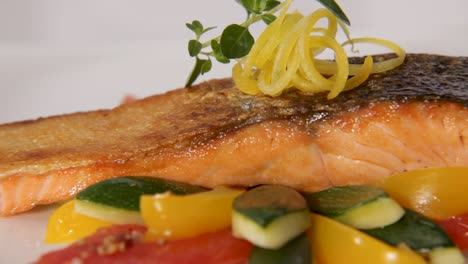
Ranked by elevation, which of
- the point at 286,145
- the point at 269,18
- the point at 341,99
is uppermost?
the point at 269,18

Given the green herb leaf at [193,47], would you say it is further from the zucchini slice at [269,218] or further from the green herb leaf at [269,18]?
the zucchini slice at [269,218]

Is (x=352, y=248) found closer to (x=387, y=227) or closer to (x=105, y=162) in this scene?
(x=387, y=227)

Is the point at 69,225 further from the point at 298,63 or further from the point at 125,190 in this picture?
the point at 298,63

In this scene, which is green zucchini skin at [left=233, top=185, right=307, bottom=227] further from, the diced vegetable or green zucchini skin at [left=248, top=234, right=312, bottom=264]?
the diced vegetable

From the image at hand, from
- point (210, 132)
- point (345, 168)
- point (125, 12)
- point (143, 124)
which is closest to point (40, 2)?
point (125, 12)

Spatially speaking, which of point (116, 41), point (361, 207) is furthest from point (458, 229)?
point (116, 41)

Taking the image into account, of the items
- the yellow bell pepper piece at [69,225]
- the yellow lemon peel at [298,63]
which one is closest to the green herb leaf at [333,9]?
the yellow lemon peel at [298,63]
